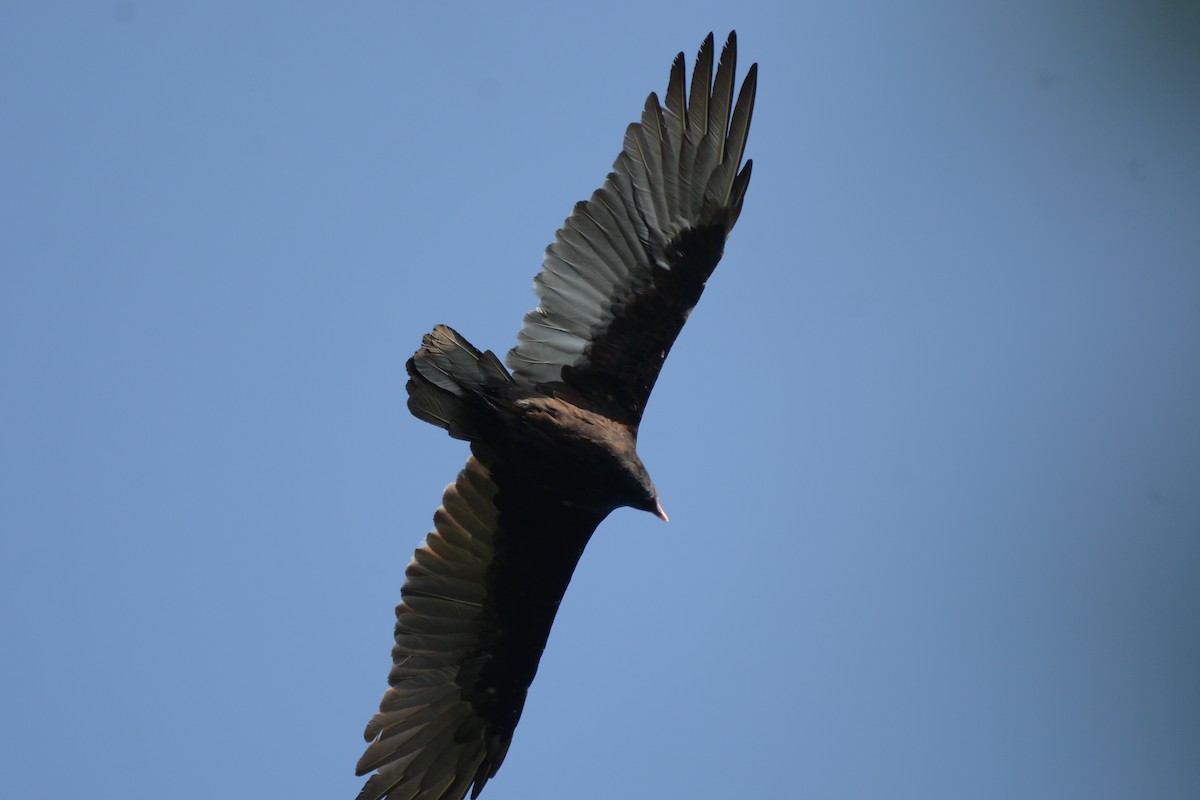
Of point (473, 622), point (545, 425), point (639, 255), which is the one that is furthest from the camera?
point (473, 622)

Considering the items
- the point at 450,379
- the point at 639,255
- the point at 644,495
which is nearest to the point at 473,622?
the point at 644,495

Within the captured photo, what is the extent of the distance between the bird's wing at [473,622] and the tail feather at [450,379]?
1.86 ft

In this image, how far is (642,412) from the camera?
22.6 feet

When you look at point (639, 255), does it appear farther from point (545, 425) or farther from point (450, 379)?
point (450, 379)

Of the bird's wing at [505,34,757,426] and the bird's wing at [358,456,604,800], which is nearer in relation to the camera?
the bird's wing at [505,34,757,426]

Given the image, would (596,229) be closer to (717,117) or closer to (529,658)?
(717,117)

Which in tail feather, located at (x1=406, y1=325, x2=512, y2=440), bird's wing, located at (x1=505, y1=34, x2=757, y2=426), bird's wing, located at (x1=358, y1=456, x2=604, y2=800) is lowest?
bird's wing, located at (x1=358, y1=456, x2=604, y2=800)

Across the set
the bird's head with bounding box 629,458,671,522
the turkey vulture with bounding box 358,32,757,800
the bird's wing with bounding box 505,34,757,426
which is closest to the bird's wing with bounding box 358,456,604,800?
the turkey vulture with bounding box 358,32,757,800

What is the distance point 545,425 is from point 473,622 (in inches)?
60.5

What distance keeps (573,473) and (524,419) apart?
0.44 metres

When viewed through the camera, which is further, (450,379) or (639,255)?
(639,255)

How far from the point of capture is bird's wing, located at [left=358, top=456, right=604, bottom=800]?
7.04 metres

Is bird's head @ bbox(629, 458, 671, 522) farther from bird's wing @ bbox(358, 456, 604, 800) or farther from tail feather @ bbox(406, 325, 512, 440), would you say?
tail feather @ bbox(406, 325, 512, 440)

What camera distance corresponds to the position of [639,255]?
6816mm
